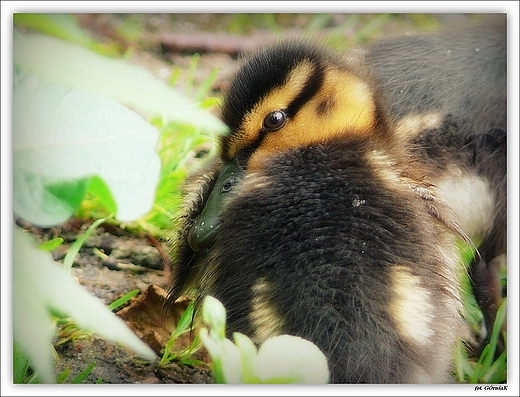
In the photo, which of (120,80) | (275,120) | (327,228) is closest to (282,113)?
(275,120)

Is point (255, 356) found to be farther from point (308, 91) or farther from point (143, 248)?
point (308, 91)

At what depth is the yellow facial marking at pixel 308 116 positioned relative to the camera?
1166mm

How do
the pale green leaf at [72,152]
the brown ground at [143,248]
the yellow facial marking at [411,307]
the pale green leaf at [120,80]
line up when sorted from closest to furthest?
1. the pale green leaf at [120,80]
2. the pale green leaf at [72,152]
3. the yellow facial marking at [411,307]
4. the brown ground at [143,248]

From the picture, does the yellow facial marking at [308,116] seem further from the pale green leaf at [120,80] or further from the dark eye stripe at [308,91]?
the pale green leaf at [120,80]

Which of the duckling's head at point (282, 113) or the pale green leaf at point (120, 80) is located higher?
the pale green leaf at point (120, 80)

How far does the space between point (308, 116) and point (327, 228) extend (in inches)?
8.8

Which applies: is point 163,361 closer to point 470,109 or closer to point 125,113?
point 125,113

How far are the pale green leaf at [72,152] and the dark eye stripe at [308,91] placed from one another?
10.4 inches

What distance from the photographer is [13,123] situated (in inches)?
49.3

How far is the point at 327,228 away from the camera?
1.12 m

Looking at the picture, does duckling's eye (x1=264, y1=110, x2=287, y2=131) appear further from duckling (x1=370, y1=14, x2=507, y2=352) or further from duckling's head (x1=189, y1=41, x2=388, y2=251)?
duckling (x1=370, y1=14, x2=507, y2=352)

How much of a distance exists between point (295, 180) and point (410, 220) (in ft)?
0.74

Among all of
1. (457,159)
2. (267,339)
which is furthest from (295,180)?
(457,159)

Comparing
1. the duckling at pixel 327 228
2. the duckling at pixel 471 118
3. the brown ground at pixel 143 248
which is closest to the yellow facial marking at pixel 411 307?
the duckling at pixel 327 228
